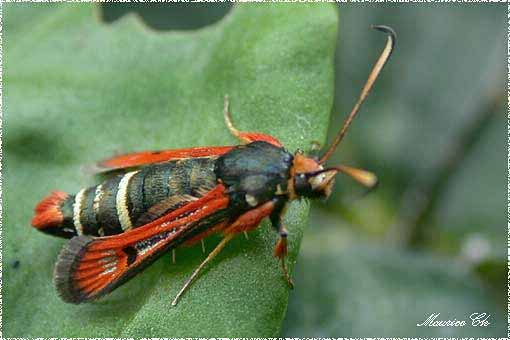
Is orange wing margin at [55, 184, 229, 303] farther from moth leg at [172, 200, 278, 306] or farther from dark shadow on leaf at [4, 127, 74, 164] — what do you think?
dark shadow on leaf at [4, 127, 74, 164]

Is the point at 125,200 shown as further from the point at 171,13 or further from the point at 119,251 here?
the point at 171,13

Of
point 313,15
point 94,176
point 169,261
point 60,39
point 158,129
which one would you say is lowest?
point 169,261

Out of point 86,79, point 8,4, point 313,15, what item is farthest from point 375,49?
point 8,4

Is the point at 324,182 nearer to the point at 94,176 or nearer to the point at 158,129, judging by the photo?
the point at 158,129

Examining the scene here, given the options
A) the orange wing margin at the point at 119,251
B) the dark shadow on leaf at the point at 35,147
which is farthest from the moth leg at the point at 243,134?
the dark shadow on leaf at the point at 35,147

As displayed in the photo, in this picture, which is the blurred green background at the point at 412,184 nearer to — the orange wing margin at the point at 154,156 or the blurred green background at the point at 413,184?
the blurred green background at the point at 413,184

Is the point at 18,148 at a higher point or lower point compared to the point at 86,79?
lower

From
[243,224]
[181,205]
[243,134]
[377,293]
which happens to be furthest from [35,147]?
[377,293]

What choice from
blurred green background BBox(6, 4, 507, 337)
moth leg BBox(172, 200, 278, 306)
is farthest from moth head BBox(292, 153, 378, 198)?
blurred green background BBox(6, 4, 507, 337)
